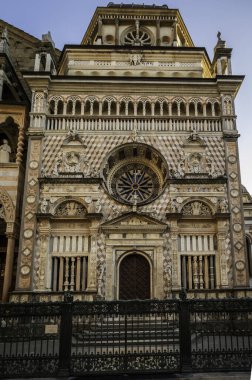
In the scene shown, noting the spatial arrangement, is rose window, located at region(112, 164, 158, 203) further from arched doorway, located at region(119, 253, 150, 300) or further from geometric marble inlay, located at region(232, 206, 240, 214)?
geometric marble inlay, located at region(232, 206, 240, 214)

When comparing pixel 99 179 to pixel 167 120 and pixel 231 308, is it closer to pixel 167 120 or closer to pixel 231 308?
pixel 167 120

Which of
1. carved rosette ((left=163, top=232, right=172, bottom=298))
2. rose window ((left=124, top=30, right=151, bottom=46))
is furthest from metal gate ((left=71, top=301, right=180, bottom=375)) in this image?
rose window ((left=124, top=30, right=151, bottom=46))

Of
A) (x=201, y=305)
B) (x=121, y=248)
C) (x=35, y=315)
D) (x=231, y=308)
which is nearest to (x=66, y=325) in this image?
(x=35, y=315)

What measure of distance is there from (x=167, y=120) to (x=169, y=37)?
8.71 m

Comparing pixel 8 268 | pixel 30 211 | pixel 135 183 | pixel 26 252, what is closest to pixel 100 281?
pixel 26 252

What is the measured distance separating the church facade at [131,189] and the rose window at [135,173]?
0.05 meters

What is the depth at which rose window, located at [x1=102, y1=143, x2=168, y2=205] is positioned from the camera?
851 inches

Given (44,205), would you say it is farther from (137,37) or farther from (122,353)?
(137,37)

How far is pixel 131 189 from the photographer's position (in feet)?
72.0

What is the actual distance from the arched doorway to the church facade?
1.8 inches

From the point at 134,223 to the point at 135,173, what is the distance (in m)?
3.22

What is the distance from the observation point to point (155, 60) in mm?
25562

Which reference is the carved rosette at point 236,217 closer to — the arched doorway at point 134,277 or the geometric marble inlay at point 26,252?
Answer: the arched doorway at point 134,277

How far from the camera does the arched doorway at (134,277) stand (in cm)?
1981
